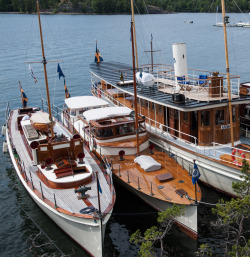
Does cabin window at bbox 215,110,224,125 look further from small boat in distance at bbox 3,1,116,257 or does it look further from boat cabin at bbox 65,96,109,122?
boat cabin at bbox 65,96,109,122

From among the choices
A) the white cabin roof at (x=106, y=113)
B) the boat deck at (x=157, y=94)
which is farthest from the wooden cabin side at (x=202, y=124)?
the white cabin roof at (x=106, y=113)

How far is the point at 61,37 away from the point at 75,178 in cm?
8943

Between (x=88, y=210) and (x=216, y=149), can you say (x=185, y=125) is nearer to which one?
(x=216, y=149)

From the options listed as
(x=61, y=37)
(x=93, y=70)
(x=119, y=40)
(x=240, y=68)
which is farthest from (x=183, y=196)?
(x=61, y=37)

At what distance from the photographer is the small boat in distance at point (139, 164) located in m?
19.0

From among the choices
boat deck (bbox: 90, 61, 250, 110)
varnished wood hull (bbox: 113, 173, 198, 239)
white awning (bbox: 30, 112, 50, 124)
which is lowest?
varnished wood hull (bbox: 113, 173, 198, 239)

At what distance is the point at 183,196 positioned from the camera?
1888 centimetres

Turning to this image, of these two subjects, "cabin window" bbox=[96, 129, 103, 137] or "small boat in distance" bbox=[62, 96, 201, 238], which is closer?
"small boat in distance" bbox=[62, 96, 201, 238]

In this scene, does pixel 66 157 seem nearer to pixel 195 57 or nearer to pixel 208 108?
pixel 208 108

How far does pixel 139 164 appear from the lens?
22719mm

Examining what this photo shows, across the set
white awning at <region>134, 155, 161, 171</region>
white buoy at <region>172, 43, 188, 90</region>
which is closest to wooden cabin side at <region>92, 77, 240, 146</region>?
white buoy at <region>172, 43, 188, 90</region>

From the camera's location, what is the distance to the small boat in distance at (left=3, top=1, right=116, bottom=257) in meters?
17.2

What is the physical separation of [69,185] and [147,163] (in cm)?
518

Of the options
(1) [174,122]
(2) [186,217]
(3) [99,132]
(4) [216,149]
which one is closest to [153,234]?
(2) [186,217]
